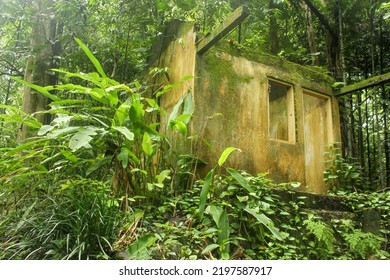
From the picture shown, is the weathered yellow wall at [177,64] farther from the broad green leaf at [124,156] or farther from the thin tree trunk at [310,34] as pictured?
the thin tree trunk at [310,34]

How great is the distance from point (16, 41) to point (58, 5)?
815 millimetres

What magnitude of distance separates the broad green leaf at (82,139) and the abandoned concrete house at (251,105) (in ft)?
3.70

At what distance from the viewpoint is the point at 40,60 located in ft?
16.4

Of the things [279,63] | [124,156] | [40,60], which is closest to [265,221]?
[124,156]

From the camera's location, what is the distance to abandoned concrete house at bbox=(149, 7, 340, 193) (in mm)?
4297

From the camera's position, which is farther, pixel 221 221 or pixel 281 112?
pixel 281 112

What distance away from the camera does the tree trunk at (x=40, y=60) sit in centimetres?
486

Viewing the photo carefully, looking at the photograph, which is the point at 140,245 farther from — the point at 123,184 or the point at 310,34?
the point at 310,34

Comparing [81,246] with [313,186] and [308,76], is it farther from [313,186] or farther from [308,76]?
[308,76]

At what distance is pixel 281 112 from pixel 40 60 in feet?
11.6

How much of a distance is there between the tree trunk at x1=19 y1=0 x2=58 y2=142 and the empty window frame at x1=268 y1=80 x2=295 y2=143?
10.2ft

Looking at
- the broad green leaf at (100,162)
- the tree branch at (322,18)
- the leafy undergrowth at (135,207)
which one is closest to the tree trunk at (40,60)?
the leafy undergrowth at (135,207)

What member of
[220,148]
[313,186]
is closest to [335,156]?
[313,186]

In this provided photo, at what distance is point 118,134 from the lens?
10.9 ft
